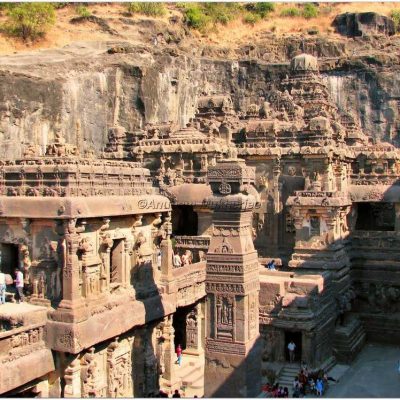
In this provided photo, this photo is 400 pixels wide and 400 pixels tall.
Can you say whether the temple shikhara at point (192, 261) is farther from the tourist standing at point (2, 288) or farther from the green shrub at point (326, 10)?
the green shrub at point (326, 10)

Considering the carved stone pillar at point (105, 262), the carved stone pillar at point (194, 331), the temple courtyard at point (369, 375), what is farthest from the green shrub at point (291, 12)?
the carved stone pillar at point (105, 262)

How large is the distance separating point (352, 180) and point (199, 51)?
2955 cm

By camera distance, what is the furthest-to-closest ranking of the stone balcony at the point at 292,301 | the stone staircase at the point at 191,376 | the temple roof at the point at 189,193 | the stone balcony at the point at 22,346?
the temple roof at the point at 189,193 → the stone balcony at the point at 292,301 → the stone staircase at the point at 191,376 → the stone balcony at the point at 22,346

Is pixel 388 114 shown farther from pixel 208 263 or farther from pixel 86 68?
pixel 208 263

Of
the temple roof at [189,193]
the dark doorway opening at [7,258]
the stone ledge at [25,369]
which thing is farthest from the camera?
the temple roof at [189,193]

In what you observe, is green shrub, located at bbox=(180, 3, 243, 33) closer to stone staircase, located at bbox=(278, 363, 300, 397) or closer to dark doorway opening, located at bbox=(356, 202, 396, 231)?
dark doorway opening, located at bbox=(356, 202, 396, 231)

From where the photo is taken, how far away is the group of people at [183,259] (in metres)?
21.2

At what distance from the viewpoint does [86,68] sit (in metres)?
35.2

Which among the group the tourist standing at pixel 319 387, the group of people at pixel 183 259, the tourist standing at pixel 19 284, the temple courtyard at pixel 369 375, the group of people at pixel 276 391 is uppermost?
the tourist standing at pixel 19 284

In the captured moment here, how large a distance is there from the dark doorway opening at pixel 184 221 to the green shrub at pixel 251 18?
146 feet

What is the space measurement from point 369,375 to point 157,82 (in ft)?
83.3

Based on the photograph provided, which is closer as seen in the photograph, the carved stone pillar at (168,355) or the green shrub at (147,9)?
the carved stone pillar at (168,355)

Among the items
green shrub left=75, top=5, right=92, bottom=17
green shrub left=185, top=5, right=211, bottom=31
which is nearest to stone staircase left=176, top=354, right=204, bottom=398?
green shrub left=75, top=5, right=92, bottom=17

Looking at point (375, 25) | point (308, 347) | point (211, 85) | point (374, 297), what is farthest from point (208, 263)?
point (375, 25)
